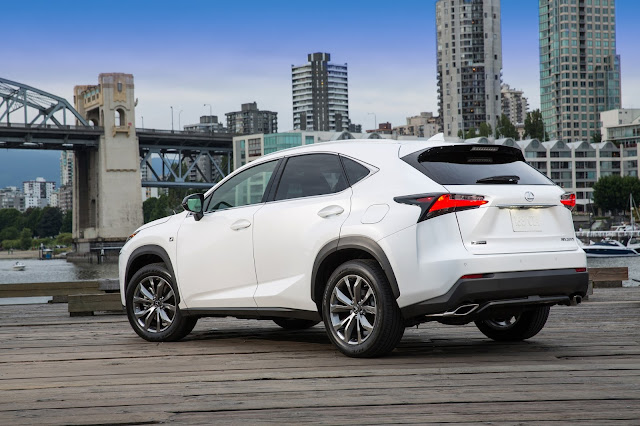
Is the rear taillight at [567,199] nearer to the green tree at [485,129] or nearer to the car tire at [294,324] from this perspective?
the car tire at [294,324]

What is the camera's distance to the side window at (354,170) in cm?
627

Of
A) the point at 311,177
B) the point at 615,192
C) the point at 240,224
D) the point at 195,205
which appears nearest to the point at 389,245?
the point at 311,177

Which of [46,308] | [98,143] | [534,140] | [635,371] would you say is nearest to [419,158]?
[635,371]

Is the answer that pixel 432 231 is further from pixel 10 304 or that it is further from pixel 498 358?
pixel 10 304

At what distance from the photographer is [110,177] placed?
355ft

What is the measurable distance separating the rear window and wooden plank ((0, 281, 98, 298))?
27.0 ft

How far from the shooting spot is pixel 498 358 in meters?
5.90

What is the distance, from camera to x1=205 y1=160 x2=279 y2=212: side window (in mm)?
7102

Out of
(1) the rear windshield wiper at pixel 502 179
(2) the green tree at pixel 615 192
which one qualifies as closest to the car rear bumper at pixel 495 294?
(1) the rear windshield wiper at pixel 502 179

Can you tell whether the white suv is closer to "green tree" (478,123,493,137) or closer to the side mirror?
the side mirror

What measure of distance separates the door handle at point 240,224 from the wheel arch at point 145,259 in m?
0.80

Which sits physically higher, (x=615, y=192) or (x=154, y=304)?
(x=615, y=192)

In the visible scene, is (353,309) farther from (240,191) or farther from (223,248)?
(240,191)

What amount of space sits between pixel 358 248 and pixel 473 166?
0.93 meters
